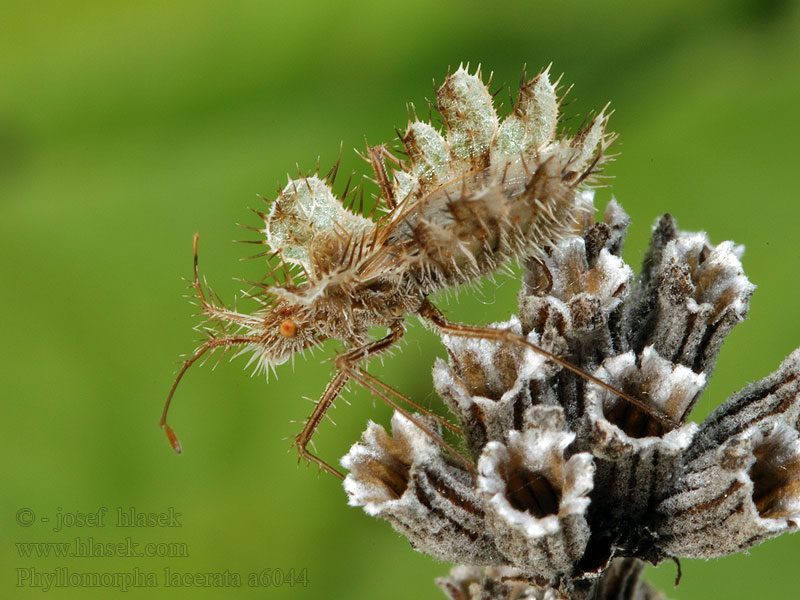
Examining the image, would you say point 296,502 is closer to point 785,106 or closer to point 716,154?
point 716,154

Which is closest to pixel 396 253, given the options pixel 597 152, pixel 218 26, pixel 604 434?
pixel 597 152

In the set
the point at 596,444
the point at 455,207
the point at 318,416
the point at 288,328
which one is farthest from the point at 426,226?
the point at 596,444

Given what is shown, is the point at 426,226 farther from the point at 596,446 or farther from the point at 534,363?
the point at 596,446

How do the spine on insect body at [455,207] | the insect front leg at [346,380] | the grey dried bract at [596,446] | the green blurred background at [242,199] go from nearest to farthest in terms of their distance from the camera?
the grey dried bract at [596,446] → the spine on insect body at [455,207] → the insect front leg at [346,380] → the green blurred background at [242,199]

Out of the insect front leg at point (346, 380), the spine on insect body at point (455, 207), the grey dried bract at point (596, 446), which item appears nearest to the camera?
the grey dried bract at point (596, 446)

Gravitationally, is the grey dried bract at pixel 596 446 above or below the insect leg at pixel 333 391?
below

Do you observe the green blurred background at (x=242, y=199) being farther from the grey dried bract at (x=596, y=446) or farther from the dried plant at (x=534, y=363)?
the grey dried bract at (x=596, y=446)

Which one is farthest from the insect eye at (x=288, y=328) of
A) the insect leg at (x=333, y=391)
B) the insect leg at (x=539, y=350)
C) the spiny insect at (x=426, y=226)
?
the insect leg at (x=539, y=350)
